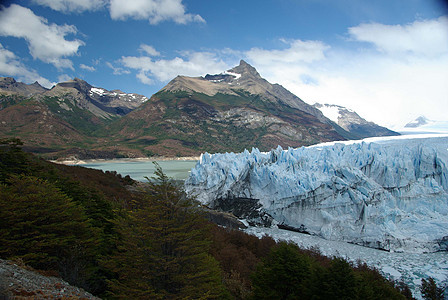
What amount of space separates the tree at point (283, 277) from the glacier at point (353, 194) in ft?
38.2

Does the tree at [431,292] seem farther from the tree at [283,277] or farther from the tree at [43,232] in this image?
the tree at [43,232]

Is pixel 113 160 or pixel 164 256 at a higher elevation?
pixel 113 160

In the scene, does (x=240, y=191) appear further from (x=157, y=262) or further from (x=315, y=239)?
(x=157, y=262)

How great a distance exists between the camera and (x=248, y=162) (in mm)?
27672

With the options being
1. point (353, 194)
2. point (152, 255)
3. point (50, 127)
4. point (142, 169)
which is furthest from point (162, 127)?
point (152, 255)

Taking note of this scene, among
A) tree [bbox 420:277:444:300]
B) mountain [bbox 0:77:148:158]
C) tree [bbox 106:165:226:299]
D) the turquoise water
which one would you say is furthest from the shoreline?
tree [bbox 420:277:444:300]

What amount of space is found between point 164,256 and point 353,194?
18.6m

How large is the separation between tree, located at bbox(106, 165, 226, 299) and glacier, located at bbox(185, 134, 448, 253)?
13240 millimetres

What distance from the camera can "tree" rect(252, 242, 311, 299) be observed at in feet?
28.1

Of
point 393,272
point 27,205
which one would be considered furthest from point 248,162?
point 27,205

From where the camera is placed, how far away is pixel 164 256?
629 centimetres

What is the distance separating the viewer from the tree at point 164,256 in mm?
6145

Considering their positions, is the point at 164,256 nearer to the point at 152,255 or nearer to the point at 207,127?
the point at 152,255

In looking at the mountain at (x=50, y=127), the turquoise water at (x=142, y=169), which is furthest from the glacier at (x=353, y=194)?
the mountain at (x=50, y=127)
